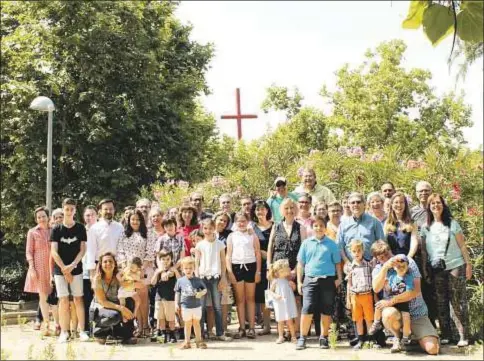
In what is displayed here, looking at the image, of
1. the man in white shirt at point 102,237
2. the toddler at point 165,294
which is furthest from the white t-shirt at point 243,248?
the man in white shirt at point 102,237

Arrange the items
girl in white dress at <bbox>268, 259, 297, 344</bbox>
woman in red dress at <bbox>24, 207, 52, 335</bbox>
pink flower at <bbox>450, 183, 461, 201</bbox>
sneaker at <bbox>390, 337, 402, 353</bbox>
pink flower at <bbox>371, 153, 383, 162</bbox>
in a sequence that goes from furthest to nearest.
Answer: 1. pink flower at <bbox>371, 153, 383, 162</bbox>
2. pink flower at <bbox>450, 183, 461, 201</bbox>
3. woman in red dress at <bbox>24, 207, 52, 335</bbox>
4. girl in white dress at <bbox>268, 259, 297, 344</bbox>
5. sneaker at <bbox>390, 337, 402, 353</bbox>

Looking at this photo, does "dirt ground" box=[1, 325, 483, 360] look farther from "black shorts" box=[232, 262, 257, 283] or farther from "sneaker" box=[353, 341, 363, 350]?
"black shorts" box=[232, 262, 257, 283]

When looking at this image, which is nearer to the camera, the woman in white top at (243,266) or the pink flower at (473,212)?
the woman in white top at (243,266)

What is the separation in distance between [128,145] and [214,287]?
14039 mm

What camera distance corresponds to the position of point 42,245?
409 inches

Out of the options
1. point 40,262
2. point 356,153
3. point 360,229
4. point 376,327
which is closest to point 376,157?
point 356,153

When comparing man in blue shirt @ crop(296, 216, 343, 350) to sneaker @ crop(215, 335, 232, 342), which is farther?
sneaker @ crop(215, 335, 232, 342)

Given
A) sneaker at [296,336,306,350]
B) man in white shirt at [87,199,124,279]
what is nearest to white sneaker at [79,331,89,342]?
man in white shirt at [87,199,124,279]

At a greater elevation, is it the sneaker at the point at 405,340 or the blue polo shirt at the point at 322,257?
the blue polo shirt at the point at 322,257

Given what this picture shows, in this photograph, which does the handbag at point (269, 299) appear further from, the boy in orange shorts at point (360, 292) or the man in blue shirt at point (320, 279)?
the boy in orange shorts at point (360, 292)

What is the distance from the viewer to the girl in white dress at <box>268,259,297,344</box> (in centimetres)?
905

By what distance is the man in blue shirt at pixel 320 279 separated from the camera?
348 inches

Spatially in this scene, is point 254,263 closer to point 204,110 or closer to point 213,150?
point 213,150

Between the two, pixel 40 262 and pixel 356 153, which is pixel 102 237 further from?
pixel 356 153
